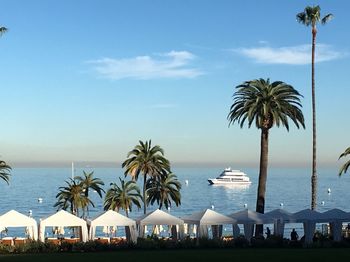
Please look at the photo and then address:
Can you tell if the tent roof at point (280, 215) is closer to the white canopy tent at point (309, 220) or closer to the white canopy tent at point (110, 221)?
the white canopy tent at point (309, 220)

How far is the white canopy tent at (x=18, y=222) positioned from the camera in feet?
139

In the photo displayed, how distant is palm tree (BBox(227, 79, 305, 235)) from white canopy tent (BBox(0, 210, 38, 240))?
72.8ft

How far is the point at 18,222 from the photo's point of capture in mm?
42531

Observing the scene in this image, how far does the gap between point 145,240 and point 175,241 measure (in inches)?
89.0

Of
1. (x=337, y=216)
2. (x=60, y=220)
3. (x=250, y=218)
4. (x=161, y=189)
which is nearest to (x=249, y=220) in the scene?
(x=250, y=218)

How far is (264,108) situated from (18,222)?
83.6 ft

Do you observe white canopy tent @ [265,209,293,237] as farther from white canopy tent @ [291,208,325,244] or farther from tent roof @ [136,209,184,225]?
tent roof @ [136,209,184,225]

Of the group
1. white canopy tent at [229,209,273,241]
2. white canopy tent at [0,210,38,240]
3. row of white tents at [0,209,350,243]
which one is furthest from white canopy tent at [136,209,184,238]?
white canopy tent at [0,210,38,240]

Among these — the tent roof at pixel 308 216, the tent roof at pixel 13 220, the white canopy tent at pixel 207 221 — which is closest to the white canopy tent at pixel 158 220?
the white canopy tent at pixel 207 221

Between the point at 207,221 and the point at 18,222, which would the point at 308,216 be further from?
the point at 18,222

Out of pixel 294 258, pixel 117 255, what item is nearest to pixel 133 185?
pixel 117 255

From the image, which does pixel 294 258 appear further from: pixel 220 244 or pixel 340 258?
pixel 220 244

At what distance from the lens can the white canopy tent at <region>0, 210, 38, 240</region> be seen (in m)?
42.4

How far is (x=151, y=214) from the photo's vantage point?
149 feet
